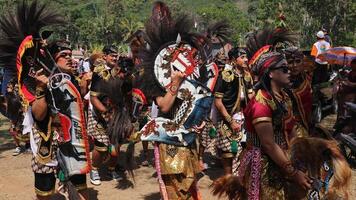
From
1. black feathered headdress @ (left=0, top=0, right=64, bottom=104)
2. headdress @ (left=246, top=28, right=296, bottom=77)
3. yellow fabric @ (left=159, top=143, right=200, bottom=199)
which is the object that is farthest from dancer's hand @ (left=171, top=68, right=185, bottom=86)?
headdress @ (left=246, top=28, right=296, bottom=77)

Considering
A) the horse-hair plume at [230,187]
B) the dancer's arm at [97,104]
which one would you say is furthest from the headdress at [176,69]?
the dancer's arm at [97,104]

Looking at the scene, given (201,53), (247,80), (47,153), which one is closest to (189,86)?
(201,53)

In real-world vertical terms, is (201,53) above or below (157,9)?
below

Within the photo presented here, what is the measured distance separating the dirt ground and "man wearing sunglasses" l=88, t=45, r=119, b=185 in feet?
1.18

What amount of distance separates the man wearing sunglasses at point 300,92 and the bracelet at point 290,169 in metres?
1.24

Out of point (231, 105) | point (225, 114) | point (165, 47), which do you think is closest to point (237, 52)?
point (231, 105)

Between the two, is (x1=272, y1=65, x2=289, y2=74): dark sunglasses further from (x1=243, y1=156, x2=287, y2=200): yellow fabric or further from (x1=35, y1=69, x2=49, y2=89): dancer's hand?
(x1=35, y1=69, x2=49, y2=89): dancer's hand

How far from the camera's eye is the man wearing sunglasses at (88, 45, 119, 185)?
6.62 meters

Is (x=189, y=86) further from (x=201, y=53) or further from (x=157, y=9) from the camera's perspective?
(x=157, y=9)

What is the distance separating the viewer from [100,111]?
665 centimetres

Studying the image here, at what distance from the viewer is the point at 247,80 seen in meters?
6.50

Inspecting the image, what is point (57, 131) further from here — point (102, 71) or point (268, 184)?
point (268, 184)

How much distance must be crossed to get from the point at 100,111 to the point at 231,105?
6.21 ft

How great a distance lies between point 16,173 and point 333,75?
7.82m
